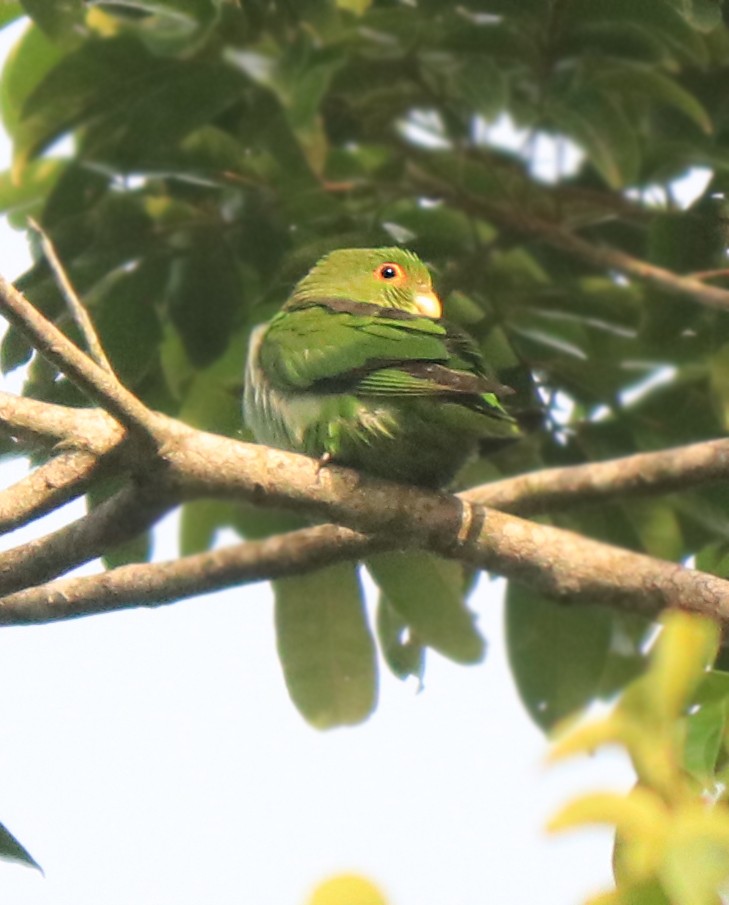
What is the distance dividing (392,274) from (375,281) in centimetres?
4

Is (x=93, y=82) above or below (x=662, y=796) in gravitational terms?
above

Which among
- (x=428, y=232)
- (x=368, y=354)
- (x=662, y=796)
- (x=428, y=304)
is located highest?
(x=428, y=232)

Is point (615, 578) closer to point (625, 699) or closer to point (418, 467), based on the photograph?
point (418, 467)

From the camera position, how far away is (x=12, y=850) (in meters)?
1.73

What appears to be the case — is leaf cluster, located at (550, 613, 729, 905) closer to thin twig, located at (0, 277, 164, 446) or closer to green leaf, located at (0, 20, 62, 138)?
thin twig, located at (0, 277, 164, 446)

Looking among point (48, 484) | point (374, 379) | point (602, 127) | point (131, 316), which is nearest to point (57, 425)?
point (48, 484)

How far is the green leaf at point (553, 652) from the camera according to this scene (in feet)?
8.74

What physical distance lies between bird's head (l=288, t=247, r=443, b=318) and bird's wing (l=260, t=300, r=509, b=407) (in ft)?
0.19

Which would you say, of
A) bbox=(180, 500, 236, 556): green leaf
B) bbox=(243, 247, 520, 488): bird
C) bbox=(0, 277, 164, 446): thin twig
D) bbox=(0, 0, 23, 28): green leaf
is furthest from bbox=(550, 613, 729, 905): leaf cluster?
bbox=(0, 0, 23, 28): green leaf

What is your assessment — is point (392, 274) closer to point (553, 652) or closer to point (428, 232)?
point (428, 232)

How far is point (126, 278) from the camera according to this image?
2713mm

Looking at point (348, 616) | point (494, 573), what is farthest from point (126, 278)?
point (494, 573)

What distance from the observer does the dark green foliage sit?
2566mm

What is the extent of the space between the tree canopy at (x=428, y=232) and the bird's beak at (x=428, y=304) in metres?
0.08
